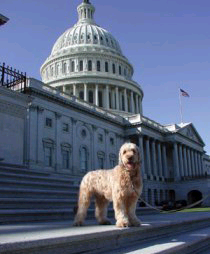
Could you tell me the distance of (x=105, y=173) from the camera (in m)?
7.00

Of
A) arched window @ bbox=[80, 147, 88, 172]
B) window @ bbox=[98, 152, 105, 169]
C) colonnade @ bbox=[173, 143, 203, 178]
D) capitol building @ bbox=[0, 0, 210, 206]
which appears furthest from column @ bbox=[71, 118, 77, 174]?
colonnade @ bbox=[173, 143, 203, 178]

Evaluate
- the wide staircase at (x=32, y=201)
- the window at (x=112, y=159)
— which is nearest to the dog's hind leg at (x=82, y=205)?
the wide staircase at (x=32, y=201)

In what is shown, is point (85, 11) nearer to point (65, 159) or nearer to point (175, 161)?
point (175, 161)

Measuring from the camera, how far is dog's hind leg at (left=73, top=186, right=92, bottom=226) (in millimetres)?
6812

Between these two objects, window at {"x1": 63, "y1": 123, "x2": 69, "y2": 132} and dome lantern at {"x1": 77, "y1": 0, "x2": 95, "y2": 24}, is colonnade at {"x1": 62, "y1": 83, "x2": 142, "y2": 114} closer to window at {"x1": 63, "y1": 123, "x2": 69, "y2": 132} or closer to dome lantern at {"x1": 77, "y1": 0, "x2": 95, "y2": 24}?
window at {"x1": 63, "y1": 123, "x2": 69, "y2": 132}

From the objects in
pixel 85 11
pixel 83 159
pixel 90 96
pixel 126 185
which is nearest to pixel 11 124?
pixel 126 185

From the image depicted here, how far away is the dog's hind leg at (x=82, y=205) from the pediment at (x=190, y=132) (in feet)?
214

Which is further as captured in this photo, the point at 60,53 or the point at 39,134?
the point at 60,53

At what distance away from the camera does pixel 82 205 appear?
275 inches

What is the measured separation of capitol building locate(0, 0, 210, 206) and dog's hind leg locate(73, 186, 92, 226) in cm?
955

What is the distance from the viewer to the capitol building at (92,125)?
136 feet

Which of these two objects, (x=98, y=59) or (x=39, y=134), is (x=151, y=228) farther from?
(x=98, y=59)

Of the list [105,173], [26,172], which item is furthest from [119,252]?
[26,172]

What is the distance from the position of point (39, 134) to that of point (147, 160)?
90.6 feet
